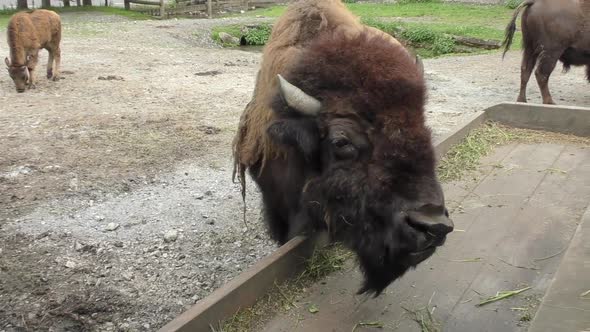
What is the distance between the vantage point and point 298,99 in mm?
2580

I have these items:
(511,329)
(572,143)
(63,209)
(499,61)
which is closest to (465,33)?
(499,61)

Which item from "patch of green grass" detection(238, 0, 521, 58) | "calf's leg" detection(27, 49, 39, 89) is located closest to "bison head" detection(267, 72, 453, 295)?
"calf's leg" detection(27, 49, 39, 89)

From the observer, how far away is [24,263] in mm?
3943

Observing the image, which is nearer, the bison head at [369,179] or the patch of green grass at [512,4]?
the bison head at [369,179]

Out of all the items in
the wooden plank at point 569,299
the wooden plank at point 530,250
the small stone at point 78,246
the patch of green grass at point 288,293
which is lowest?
the small stone at point 78,246

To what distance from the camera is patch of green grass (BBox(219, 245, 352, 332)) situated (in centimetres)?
243

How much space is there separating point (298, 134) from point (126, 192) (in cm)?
317

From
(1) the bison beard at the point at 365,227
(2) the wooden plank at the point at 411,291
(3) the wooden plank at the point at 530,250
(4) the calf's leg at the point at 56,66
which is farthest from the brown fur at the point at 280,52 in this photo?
(4) the calf's leg at the point at 56,66

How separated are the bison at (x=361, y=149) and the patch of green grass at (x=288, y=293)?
0.60ft

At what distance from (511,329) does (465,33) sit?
1583 cm

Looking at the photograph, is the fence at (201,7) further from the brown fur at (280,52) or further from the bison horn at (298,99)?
the bison horn at (298,99)

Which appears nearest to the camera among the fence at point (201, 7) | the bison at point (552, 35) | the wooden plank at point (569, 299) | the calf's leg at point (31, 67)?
the wooden plank at point (569, 299)

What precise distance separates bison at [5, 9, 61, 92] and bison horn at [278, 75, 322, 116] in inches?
340

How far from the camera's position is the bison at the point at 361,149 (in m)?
2.30
